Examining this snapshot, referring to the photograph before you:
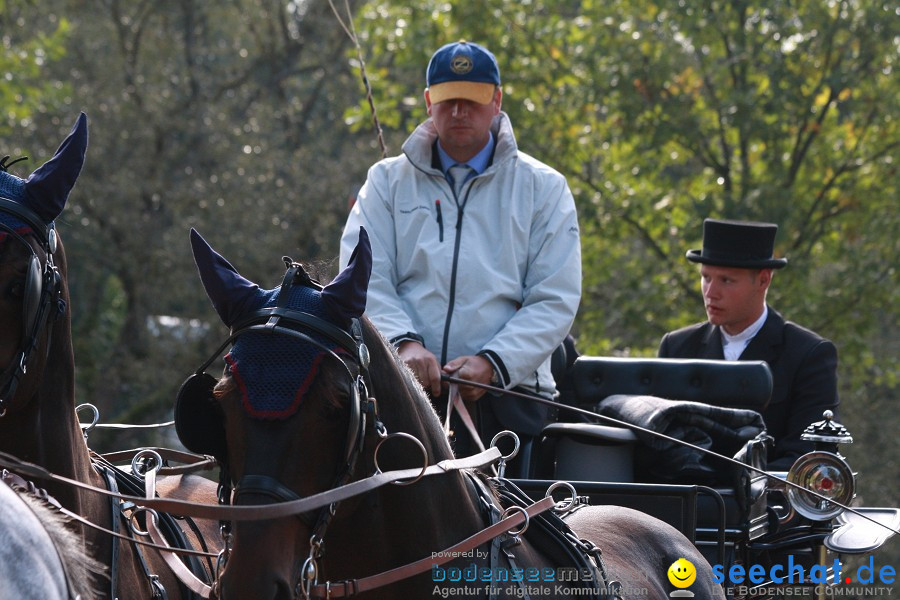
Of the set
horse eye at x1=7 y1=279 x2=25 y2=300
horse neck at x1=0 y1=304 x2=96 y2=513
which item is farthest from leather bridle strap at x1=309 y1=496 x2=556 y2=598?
horse eye at x1=7 y1=279 x2=25 y2=300

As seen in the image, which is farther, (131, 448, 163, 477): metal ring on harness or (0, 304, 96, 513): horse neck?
(131, 448, 163, 477): metal ring on harness

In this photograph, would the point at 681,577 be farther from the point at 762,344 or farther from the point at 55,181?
the point at 762,344

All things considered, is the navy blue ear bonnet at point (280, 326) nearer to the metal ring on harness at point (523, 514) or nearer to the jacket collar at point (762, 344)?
the metal ring on harness at point (523, 514)

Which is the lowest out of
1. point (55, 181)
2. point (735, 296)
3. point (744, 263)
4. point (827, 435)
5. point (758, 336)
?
point (827, 435)

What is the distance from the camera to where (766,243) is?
652 centimetres

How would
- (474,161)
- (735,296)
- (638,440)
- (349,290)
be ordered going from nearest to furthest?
(349,290) → (638,440) → (474,161) → (735,296)

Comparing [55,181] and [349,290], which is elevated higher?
[55,181]

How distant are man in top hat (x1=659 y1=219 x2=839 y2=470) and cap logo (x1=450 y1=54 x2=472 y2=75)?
7.29 feet

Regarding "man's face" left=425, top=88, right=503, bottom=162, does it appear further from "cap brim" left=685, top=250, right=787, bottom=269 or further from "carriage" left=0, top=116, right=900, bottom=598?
"cap brim" left=685, top=250, right=787, bottom=269

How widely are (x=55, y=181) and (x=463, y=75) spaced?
1875 mm

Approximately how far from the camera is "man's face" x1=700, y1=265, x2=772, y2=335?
639 cm

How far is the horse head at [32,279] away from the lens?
3074 mm

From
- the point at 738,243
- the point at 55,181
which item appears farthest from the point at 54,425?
the point at 738,243

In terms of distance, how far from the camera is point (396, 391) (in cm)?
Answer: 304
